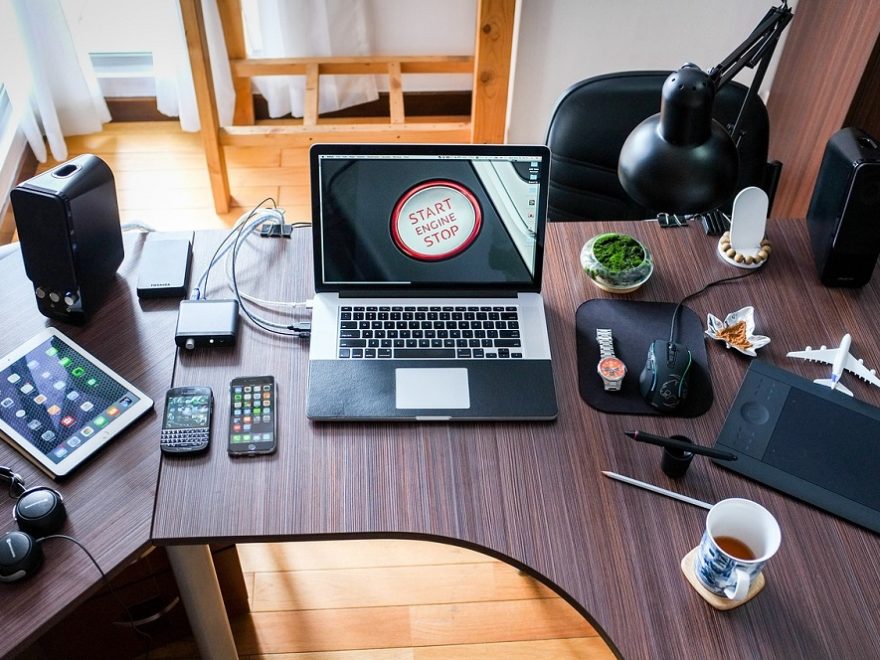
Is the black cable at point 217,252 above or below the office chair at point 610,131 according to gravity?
below

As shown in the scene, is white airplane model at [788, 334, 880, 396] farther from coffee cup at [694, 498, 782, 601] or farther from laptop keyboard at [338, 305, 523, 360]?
laptop keyboard at [338, 305, 523, 360]

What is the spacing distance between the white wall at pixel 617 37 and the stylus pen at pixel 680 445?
1.69 meters

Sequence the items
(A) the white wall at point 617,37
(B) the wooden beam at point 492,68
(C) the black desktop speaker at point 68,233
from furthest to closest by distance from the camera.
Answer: (A) the white wall at point 617,37, (B) the wooden beam at point 492,68, (C) the black desktop speaker at point 68,233

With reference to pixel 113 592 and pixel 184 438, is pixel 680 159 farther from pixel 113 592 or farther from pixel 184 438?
Result: pixel 113 592

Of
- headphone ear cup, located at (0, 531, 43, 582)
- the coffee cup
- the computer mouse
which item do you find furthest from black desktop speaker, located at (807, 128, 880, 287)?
headphone ear cup, located at (0, 531, 43, 582)

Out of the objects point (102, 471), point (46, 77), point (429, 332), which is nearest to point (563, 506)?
point (429, 332)

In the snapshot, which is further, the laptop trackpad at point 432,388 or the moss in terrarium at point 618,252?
the moss in terrarium at point 618,252

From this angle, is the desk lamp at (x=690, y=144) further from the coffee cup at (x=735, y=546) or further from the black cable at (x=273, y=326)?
the black cable at (x=273, y=326)

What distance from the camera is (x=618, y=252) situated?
1.41 m

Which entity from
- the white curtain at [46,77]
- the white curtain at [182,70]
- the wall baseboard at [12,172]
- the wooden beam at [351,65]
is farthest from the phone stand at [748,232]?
the white curtain at [46,77]

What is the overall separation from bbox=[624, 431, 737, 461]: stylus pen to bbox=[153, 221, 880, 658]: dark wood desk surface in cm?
5

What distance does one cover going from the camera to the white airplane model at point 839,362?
127 cm

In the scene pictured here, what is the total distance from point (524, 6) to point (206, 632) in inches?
73.5

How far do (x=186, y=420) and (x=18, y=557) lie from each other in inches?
10.6
